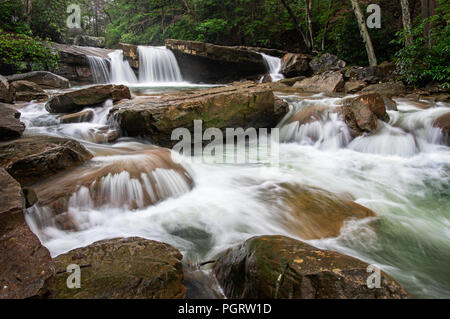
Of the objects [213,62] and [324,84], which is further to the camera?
[213,62]

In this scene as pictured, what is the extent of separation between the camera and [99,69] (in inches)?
573

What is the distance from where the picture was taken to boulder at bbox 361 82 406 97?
8.66 metres

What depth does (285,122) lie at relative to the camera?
706 centimetres

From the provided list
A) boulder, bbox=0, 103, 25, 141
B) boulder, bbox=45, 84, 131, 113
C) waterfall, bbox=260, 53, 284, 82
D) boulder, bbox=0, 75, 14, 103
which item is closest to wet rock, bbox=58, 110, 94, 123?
boulder, bbox=45, 84, 131, 113

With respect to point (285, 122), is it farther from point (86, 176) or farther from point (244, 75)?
point (244, 75)

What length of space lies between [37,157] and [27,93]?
6.54 m

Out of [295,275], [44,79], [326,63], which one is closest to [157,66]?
[44,79]

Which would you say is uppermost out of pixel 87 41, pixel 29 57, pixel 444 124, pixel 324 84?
pixel 87 41

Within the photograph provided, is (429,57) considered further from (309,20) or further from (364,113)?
(309,20)

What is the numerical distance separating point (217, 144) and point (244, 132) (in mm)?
783

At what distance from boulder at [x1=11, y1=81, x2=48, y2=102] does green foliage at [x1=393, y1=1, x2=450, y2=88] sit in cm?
1180

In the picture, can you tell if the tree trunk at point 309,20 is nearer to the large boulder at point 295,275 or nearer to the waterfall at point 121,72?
the waterfall at point 121,72

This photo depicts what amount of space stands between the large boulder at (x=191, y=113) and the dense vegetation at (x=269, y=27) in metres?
5.97

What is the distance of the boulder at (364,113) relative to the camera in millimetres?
6039
